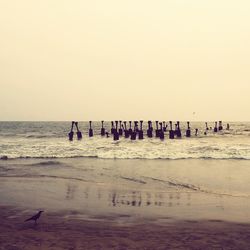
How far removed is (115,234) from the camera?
943cm

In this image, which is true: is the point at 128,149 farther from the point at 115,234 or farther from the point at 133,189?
the point at 115,234

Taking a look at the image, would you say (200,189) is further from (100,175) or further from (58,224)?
(58,224)

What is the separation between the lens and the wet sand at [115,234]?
28.3 ft

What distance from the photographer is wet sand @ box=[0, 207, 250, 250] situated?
340 inches

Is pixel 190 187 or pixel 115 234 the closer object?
pixel 115 234

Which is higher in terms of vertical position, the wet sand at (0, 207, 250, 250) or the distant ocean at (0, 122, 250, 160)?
the distant ocean at (0, 122, 250, 160)

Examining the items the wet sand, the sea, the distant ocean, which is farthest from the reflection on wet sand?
the distant ocean

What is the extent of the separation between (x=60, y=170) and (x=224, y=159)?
12897 mm

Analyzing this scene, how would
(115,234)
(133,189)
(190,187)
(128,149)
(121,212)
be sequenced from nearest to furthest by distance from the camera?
(115,234)
(121,212)
(133,189)
(190,187)
(128,149)

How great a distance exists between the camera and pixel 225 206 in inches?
507

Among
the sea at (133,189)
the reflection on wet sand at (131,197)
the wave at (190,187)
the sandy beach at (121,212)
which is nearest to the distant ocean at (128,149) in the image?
the sea at (133,189)

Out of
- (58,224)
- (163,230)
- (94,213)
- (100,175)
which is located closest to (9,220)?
(58,224)

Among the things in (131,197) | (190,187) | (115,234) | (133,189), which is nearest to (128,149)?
(190,187)

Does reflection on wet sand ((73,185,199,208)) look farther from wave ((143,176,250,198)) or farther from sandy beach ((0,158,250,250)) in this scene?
wave ((143,176,250,198))
